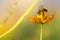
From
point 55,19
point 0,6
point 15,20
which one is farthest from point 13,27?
point 55,19

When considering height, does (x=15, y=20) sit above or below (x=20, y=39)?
above

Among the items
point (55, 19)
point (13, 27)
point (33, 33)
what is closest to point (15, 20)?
point (13, 27)

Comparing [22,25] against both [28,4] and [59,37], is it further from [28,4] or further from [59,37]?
[59,37]

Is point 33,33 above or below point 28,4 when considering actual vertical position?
below

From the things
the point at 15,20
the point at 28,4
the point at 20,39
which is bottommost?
the point at 20,39

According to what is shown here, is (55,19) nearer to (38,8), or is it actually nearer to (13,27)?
(38,8)

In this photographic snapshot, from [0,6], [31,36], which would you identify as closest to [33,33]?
[31,36]
